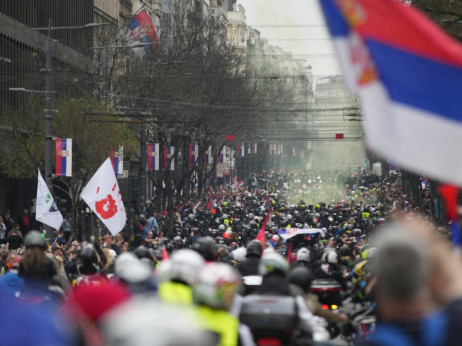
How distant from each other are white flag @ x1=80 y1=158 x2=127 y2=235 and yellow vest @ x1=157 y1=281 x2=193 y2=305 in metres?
16.5

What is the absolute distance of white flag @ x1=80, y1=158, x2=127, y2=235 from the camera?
959 inches

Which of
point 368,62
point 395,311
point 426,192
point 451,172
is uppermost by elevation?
point 368,62

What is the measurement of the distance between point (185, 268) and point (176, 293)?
0.18m

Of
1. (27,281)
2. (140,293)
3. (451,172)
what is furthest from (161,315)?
(27,281)

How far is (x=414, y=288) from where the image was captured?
4539mm

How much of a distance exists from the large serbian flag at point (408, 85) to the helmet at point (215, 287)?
1.00 metres

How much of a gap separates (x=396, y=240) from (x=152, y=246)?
25781 mm

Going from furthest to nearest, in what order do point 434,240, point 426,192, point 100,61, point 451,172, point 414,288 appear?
1. point 426,192
2. point 100,61
3. point 451,172
4. point 434,240
5. point 414,288

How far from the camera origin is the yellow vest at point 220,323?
6621mm

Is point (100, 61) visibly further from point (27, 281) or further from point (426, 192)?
point (27, 281)

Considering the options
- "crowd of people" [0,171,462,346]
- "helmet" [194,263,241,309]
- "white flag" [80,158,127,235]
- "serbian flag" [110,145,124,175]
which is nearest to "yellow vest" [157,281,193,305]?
"crowd of people" [0,171,462,346]

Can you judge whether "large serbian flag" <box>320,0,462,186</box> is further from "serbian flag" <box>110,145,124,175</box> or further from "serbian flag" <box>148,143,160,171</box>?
"serbian flag" <box>148,143,160,171</box>

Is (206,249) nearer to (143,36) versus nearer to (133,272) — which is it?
(133,272)

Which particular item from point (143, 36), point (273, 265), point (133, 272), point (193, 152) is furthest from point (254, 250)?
point (193, 152)
